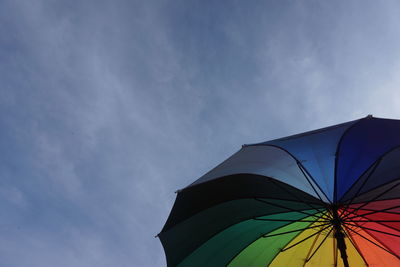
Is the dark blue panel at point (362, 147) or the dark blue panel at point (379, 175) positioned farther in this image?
the dark blue panel at point (362, 147)

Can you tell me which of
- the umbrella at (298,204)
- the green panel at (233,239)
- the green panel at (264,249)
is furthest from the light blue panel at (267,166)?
the green panel at (264,249)

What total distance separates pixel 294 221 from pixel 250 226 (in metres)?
0.54

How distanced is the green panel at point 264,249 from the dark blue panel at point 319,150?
2.94ft

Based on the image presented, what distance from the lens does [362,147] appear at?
12.0ft

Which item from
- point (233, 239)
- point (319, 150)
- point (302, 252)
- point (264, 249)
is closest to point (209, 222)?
point (233, 239)

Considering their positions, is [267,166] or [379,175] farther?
[267,166]

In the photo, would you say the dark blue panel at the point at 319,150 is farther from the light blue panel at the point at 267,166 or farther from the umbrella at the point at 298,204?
the light blue panel at the point at 267,166

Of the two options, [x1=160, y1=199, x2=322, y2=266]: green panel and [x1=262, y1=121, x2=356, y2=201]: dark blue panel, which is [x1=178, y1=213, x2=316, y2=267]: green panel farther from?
[x1=262, y1=121, x2=356, y2=201]: dark blue panel

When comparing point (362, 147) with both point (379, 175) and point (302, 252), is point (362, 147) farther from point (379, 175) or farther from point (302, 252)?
point (302, 252)

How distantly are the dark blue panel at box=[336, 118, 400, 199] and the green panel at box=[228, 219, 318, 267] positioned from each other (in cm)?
99

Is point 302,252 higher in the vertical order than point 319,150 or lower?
lower

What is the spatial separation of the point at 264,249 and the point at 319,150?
1.43m

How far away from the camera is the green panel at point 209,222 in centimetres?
397

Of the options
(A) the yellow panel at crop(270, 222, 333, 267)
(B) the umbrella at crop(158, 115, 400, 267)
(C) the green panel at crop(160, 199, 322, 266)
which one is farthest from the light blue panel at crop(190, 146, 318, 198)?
(A) the yellow panel at crop(270, 222, 333, 267)
